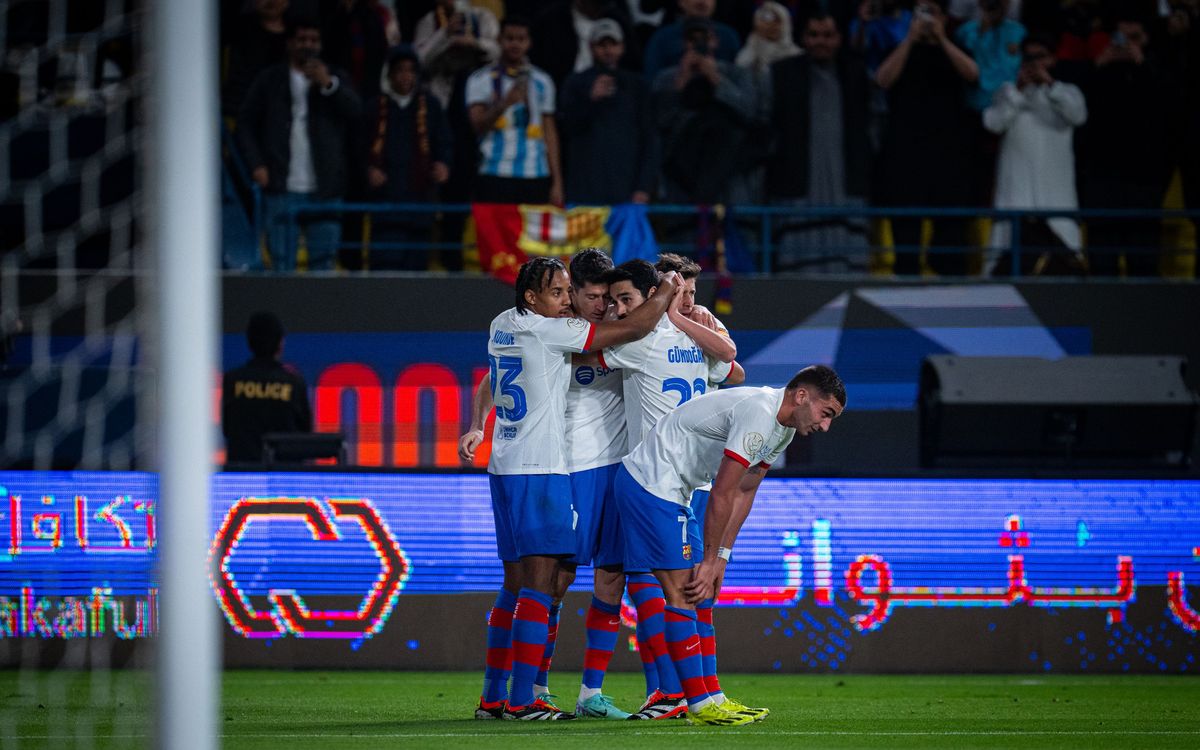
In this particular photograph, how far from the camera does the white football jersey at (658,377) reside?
7.32m

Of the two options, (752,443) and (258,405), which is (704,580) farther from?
(258,405)

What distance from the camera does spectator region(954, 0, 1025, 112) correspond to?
12859mm

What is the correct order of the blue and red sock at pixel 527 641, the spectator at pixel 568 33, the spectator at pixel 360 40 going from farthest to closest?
1. the spectator at pixel 360 40
2. the spectator at pixel 568 33
3. the blue and red sock at pixel 527 641

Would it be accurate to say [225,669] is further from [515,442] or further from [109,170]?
[109,170]

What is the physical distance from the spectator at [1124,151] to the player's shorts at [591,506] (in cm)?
679

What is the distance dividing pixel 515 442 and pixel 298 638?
11.1 feet

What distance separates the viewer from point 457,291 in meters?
12.3

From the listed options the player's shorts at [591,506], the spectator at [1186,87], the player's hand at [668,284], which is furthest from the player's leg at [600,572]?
the spectator at [1186,87]

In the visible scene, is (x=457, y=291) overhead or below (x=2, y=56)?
below

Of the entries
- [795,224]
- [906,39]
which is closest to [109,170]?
[795,224]

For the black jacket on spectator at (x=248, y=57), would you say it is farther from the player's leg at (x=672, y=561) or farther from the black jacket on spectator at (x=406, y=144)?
the player's leg at (x=672, y=561)

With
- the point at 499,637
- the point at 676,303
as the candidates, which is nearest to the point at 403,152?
the point at 676,303

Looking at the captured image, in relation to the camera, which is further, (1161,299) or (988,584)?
(1161,299)

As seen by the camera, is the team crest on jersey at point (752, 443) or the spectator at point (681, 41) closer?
the team crest on jersey at point (752, 443)
